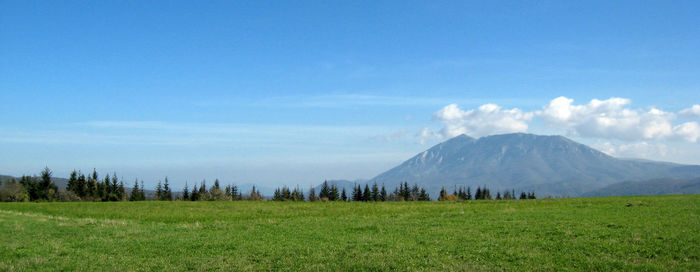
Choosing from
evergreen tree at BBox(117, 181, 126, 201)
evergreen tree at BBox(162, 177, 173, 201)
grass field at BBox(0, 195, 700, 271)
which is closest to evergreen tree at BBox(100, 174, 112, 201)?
evergreen tree at BBox(117, 181, 126, 201)

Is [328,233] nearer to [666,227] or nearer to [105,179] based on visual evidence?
[666,227]

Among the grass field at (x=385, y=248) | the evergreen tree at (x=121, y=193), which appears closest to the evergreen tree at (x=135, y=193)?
the evergreen tree at (x=121, y=193)

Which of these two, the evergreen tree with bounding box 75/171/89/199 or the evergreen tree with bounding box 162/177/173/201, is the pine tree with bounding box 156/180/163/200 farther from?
the evergreen tree with bounding box 75/171/89/199

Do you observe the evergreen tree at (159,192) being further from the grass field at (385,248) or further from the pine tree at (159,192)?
the grass field at (385,248)

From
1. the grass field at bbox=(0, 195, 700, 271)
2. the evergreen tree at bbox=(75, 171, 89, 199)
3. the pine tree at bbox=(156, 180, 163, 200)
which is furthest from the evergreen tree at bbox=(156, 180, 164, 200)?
the grass field at bbox=(0, 195, 700, 271)

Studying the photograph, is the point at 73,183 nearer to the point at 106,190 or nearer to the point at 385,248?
the point at 106,190

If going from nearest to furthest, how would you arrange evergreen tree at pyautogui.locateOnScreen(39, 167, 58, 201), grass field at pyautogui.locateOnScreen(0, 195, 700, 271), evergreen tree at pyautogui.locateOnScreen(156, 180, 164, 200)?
grass field at pyautogui.locateOnScreen(0, 195, 700, 271) < evergreen tree at pyautogui.locateOnScreen(39, 167, 58, 201) < evergreen tree at pyautogui.locateOnScreen(156, 180, 164, 200)

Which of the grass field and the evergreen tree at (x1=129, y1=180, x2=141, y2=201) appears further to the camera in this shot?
the evergreen tree at (x1=129, y1=180, x2=141, y2=201)

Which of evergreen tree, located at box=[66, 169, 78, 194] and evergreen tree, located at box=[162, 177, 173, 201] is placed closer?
evergreen tree, located at box=[66, 169, 78, 194]

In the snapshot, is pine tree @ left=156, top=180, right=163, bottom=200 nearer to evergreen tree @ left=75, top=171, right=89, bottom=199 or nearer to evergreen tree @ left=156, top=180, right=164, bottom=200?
evergreen tree @ left=156, top=180, right=164, bottom=200

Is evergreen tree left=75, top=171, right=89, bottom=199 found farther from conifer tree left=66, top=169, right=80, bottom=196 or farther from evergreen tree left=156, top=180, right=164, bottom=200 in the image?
evergreen tree left=156, top=180, right=164, bottom=200

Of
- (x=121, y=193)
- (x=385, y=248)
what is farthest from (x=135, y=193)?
(x=385, y=248)

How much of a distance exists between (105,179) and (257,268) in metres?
125

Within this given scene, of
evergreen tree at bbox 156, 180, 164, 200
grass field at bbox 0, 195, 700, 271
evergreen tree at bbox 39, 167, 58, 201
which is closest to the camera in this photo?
grass field at bbox 0, 195, 700, 271
